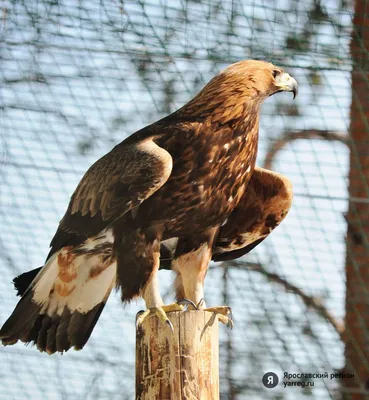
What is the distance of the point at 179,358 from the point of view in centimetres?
357

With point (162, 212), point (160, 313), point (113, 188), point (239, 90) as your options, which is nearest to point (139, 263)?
point (162, 212)

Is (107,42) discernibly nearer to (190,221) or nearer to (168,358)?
(190,221)

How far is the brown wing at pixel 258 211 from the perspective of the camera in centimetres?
454

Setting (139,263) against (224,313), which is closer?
(224,313)

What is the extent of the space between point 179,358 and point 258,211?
1124mm

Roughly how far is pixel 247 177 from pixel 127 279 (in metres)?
0.60

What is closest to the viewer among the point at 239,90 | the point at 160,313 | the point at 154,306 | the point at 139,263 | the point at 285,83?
the point at 160,313

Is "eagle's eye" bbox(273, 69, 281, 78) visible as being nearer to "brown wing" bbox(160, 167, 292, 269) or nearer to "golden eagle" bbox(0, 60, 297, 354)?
"golden eagle" bbox(0, 60, 297, 354)

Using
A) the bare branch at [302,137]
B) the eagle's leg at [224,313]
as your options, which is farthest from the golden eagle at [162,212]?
the bare branch at [302,137]

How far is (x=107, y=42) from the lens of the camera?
21.1 feet

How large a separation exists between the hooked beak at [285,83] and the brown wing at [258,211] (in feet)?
1.09

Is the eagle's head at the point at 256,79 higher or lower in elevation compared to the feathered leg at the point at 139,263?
higher

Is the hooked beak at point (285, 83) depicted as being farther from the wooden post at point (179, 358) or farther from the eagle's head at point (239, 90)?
the wooden post at point (179, 358)

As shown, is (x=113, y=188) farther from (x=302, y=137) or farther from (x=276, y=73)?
(x=302, y=137)
